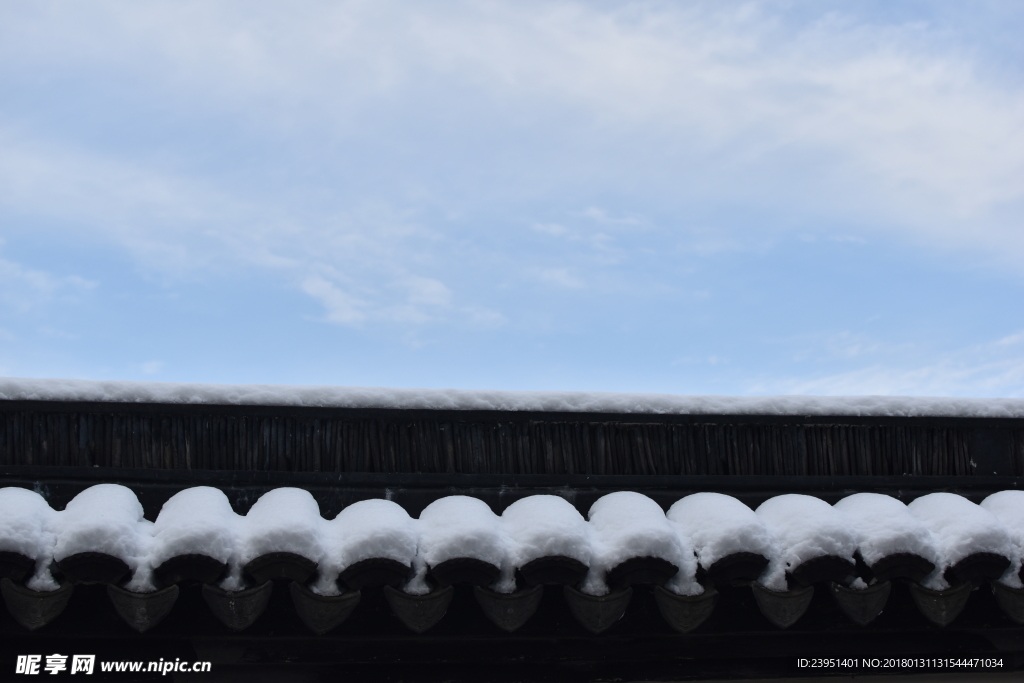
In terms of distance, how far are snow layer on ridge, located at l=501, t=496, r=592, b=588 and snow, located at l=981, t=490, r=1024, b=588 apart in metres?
1.51

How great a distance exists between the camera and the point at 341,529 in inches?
115

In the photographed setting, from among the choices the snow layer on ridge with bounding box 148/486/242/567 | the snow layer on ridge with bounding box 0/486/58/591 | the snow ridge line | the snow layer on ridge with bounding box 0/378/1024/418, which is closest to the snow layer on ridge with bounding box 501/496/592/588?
the snow ridge line

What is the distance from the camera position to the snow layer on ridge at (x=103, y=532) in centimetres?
266

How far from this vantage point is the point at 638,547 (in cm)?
283

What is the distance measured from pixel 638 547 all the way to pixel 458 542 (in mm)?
599

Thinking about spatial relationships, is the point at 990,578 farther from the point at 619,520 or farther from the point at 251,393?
the point at 251,393

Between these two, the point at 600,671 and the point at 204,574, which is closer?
the point at 204,574

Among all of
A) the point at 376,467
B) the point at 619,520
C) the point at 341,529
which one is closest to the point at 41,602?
the point at 341,529

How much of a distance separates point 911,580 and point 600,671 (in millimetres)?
1190

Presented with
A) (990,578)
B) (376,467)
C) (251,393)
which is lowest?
(990,578)

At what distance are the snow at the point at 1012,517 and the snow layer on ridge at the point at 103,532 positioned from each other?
2.97 metres

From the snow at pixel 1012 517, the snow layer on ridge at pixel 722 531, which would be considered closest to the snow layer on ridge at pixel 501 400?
the snow at pixel 1012 517

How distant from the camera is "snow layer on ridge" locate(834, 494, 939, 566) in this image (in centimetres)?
293

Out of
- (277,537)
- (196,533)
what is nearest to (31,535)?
(196,533)
